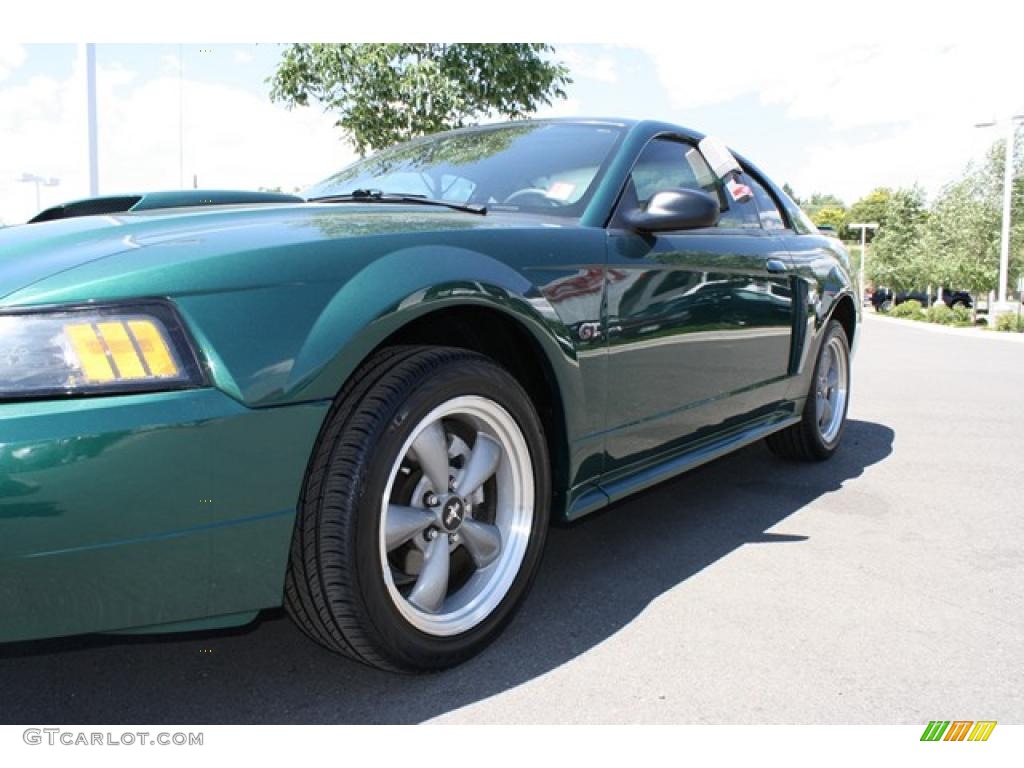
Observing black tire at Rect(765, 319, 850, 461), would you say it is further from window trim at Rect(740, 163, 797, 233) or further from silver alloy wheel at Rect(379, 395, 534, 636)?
silver alloy wheel at Rect(379, 395, 534, 636)

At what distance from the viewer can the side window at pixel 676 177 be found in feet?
9.43

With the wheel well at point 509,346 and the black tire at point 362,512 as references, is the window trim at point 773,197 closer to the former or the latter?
the wheel well at point 509,346

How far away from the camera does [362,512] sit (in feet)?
5.81

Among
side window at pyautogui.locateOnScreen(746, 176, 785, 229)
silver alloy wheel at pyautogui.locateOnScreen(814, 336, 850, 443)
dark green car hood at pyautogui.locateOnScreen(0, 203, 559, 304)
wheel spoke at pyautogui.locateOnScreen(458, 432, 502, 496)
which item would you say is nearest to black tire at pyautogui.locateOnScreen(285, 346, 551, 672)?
wheel spoke at pyautogui.locateOnScreen(458, 432, 502, 496)

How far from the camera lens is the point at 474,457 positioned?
217 centimetres

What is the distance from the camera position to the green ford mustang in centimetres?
Result: 149

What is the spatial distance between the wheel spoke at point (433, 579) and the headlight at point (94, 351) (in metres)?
0.77

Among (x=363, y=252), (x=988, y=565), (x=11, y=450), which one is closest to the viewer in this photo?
(x=11, y=450)

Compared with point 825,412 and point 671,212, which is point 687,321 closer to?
point 671,212

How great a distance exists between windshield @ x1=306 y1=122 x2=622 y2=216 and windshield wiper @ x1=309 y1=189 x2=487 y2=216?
4 cm

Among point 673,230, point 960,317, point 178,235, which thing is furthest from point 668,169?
point 960,317

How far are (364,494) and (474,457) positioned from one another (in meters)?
0.45
